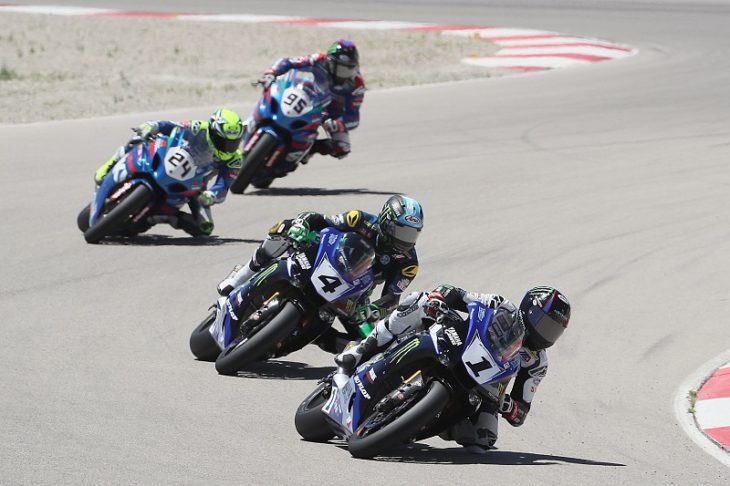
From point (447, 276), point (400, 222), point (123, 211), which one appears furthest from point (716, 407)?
point (123, 211)

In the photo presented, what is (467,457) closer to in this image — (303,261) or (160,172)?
(303,261)

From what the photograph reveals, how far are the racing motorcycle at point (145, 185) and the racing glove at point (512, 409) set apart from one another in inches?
240

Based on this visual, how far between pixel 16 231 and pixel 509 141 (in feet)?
25.6

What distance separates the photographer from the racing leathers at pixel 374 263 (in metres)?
9.02

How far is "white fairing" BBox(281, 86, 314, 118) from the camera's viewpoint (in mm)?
16156

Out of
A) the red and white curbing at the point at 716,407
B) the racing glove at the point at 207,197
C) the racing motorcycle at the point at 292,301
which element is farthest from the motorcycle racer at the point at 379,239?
the racing glove at the point at 207,197

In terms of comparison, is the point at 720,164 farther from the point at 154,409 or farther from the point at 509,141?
the point at 154,409

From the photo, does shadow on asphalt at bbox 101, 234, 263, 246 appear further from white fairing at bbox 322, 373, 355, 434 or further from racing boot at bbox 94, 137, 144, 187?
white fairing at bbox 322, 373, 355, 434

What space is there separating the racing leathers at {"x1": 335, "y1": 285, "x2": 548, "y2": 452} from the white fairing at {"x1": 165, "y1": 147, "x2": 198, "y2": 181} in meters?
5.60

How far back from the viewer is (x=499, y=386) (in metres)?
7.54

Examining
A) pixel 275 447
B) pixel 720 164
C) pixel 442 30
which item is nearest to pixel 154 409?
pixel 275 447

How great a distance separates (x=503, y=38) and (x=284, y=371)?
19917 mm

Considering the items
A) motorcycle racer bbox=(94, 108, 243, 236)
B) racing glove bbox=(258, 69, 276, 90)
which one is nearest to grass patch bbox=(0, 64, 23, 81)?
racing glove bbox=(258, 69, 276, 90)

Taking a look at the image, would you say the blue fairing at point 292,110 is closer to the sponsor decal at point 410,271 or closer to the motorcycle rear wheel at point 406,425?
the sponsor decal at point 410,271
